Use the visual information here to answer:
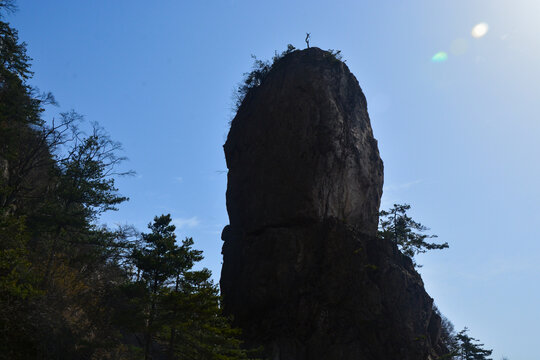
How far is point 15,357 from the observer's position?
1767 cm

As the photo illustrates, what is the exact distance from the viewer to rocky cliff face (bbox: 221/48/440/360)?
82.1 feet

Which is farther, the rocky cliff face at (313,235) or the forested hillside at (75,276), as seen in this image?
the rocky cliff face at (313,235)

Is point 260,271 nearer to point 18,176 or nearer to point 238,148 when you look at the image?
point 238,148

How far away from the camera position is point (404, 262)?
30625mm

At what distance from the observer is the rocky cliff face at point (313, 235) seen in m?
25.0

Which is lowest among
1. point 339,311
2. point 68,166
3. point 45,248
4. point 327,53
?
point 339,311

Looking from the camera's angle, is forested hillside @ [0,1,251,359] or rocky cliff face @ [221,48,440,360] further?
rocky cliff face @ [221,48,440,360]

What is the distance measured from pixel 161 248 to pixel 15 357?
8070 millimetres

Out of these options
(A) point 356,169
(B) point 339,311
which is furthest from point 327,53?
(B) point 339,311

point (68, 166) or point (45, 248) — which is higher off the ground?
point (68, 166)

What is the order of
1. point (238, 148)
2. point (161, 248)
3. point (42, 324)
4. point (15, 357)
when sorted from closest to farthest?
point (15, 357)
point (42, 324)
point (161, 248)
point (238, 148)

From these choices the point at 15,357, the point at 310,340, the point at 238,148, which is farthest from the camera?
the point at 238,148

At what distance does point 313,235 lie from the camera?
27.8m

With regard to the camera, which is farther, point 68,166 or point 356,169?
point 356,169
